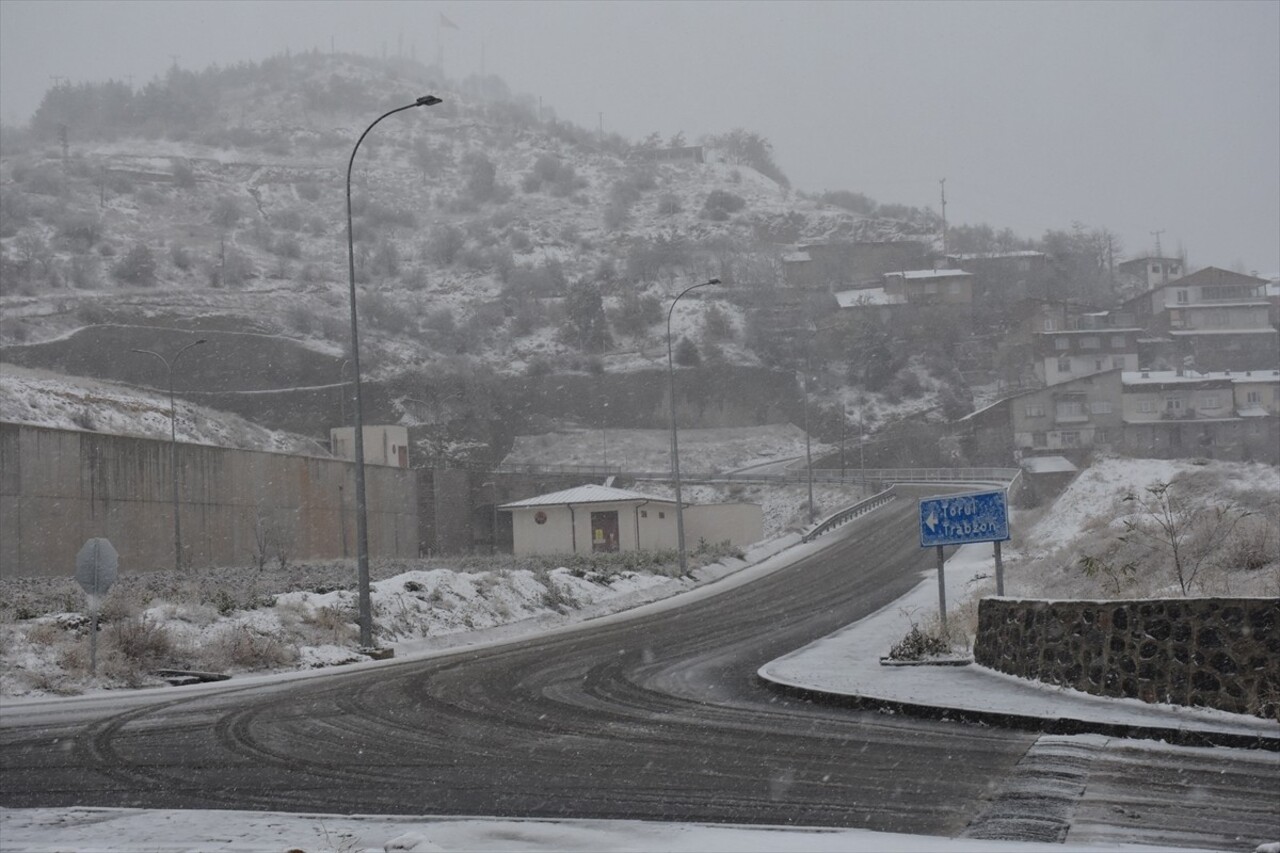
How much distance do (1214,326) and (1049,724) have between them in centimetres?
12053

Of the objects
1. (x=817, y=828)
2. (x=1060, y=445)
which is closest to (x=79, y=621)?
(x=817, y=828)

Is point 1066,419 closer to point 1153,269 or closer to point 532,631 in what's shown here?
point 1153,269

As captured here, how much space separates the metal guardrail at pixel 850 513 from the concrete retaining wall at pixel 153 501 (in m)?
24.6

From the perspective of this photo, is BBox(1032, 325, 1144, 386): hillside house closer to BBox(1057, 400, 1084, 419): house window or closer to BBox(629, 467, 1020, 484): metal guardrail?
BBox(1057, 400, 1084, 419): house window

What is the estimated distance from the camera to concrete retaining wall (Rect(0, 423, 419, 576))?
45.4 metres

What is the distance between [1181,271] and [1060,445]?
222 feet

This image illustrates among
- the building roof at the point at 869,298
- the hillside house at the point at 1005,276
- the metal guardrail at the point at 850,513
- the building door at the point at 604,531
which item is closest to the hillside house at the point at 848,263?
the hillside house at the point at 1005,276

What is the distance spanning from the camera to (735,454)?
11250 cm

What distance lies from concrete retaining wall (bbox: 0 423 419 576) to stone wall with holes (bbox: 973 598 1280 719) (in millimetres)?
39167

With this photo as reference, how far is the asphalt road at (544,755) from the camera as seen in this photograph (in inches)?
357

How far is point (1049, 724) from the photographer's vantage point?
11.9m

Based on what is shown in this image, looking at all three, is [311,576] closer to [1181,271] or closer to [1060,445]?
[1060,445]

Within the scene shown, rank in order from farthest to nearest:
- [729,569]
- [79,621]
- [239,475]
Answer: [239,475], [729,569], [79,621]

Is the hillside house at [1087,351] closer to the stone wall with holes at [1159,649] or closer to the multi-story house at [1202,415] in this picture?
the multi-story house at [1202,415]
